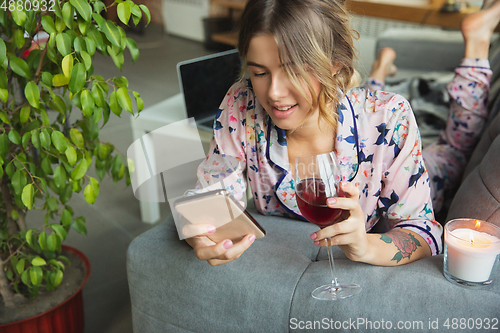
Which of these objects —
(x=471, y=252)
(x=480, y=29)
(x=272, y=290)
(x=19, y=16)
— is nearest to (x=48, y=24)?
(x=19, y=16)

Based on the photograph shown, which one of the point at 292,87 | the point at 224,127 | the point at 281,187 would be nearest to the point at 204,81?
the point at 224,127

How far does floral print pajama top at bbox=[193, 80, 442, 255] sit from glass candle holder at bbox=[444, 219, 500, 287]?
0.42ft

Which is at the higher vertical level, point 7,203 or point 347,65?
point 347,65

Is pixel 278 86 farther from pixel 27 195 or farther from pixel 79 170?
pixel 27 195

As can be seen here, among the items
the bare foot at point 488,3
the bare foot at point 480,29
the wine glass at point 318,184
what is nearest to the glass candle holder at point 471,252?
the wine glass at point 318,184

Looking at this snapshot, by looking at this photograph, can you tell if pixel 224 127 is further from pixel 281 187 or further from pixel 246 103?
pixel 281 187

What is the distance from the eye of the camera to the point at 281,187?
1.18m

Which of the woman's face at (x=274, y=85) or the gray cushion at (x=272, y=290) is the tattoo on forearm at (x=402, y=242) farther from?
the woman's face at (x=274, y=85)

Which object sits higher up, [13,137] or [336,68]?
[336,68]

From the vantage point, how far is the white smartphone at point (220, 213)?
793 mm

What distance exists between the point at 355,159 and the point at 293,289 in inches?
15.6

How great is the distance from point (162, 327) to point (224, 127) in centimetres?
57

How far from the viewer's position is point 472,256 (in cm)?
84

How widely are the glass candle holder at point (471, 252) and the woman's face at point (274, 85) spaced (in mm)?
424
